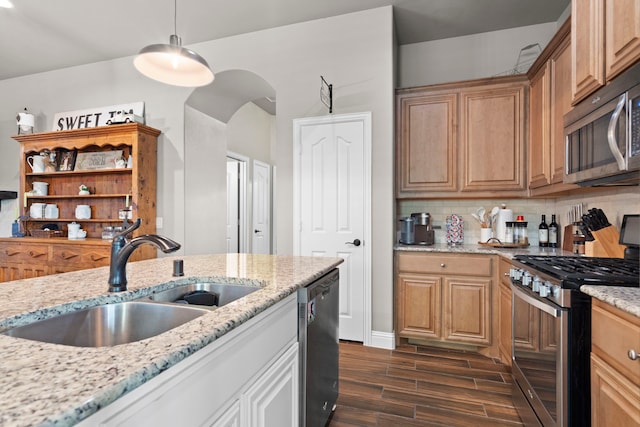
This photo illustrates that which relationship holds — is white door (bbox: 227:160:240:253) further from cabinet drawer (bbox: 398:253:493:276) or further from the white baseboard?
cabinet drawer (bbox: 398:253:493:276)

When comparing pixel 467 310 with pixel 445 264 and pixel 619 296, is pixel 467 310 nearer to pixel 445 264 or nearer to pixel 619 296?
pixel 445 264

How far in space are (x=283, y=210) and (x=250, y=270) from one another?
1.80 m

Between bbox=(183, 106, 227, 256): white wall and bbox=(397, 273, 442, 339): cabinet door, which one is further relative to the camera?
bbox=(183, 106, 227, 256): white wall

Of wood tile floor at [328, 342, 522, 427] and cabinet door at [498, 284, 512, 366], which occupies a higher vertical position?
cabinet door at [498, 284, 512, 366]

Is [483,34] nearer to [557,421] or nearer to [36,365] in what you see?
[557,421]

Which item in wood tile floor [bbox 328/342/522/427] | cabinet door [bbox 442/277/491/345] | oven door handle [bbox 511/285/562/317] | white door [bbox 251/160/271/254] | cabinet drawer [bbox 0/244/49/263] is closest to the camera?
oven door handle [bbox 511/285/562/317]

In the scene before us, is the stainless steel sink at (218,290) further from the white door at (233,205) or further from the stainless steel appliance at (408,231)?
the white door at (233,205)

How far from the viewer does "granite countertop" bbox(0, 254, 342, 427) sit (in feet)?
1.65

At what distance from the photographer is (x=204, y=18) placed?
334cm

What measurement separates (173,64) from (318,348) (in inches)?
74.5

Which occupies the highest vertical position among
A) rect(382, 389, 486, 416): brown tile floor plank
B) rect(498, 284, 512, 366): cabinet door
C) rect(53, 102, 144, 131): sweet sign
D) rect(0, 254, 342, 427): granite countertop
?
rect(53, 102, 144, 131): sweet sign

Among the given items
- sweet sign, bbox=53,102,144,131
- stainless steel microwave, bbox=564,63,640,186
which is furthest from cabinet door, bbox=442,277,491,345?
sweet sign, bbox=53,102,144,131

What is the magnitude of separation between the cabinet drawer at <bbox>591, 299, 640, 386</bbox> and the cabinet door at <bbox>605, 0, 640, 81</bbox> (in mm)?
1076

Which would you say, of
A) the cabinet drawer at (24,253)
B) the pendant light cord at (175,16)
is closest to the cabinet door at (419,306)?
the pendant light cord at (175,16)
